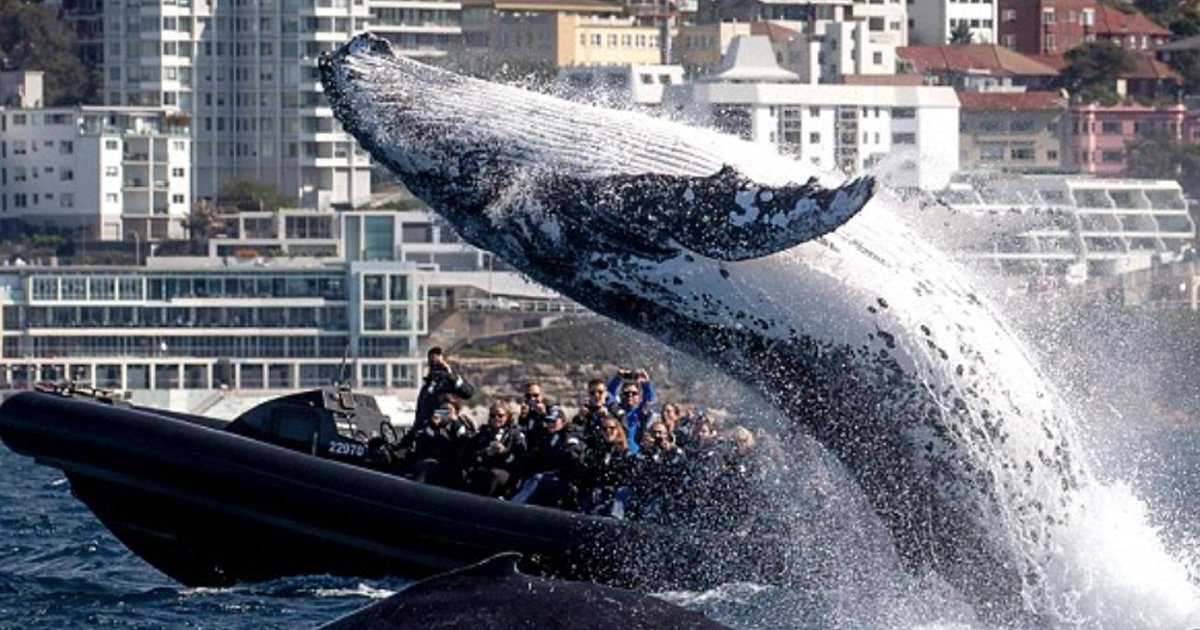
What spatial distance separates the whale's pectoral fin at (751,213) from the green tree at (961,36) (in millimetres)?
124058

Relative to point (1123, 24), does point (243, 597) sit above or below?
below

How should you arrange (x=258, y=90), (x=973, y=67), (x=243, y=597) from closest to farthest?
1. (x=243, y=597)
2. (x=258, y=90)
3. (x=973, y=67)

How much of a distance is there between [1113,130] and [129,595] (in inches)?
4089

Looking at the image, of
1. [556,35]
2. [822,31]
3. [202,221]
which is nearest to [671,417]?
[202,221]

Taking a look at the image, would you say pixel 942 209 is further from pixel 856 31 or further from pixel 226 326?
pixel 856 31

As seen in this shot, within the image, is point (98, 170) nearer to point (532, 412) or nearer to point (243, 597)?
point (532, 412)

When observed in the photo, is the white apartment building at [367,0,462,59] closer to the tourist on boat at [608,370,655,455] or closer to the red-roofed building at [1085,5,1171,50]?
the red-roofed building at [1085,5,1171,50]

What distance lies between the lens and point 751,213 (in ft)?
46.7

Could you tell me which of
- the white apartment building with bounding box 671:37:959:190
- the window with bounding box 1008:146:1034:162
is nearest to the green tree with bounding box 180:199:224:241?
the white apartment building with bounding box 671:37:959:190

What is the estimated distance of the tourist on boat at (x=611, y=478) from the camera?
21906 millimetres

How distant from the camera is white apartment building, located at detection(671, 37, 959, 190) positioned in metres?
113

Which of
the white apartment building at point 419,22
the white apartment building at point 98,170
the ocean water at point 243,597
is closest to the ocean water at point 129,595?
the ocean water at point 243,597

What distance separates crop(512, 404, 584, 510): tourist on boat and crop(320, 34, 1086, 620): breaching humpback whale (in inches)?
267

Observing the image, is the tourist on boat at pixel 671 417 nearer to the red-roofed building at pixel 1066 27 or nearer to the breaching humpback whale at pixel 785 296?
the breaching humpback whale at pixel 785 296
